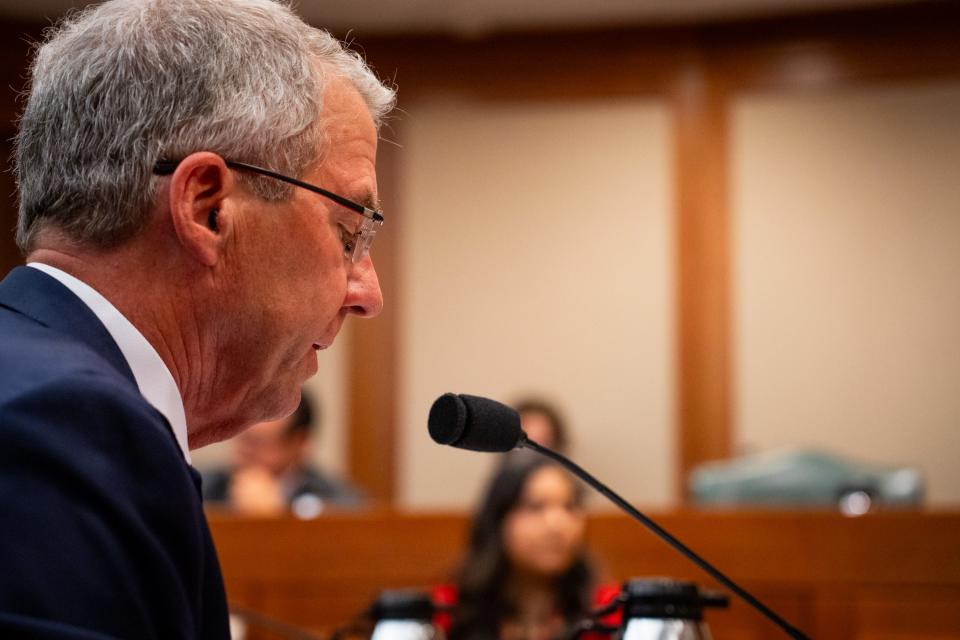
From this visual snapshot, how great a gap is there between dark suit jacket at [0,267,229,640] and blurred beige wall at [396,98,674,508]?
4.98 meters

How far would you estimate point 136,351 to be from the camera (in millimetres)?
1078

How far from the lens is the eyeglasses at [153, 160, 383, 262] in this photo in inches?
43.7

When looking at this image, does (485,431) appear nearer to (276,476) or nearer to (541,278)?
(276,476)

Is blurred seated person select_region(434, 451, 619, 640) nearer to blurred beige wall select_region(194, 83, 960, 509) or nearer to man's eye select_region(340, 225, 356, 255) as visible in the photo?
man's eye select_region(340, 225, 356, 255)

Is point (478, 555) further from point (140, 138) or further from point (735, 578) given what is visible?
point (140, 138)

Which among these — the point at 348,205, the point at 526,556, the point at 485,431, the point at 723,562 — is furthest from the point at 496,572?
the point at 348,205

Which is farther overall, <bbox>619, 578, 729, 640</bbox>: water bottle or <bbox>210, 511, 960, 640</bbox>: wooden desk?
<bbox>210, 511, 960, 640</bbox>: wooden desk

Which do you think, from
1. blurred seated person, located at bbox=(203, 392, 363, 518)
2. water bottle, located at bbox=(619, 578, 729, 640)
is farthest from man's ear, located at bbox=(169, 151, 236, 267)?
blurred seated person, located at bbox=(203, 392, 363, 518)

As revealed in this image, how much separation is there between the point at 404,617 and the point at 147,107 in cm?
81

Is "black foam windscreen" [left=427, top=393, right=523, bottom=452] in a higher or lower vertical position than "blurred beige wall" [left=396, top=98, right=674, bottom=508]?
lower

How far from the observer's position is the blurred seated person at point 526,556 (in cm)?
322

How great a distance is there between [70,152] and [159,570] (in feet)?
1.44

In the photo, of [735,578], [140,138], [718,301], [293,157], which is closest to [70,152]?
[140,138]

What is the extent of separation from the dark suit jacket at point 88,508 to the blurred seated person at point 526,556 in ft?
7.33
